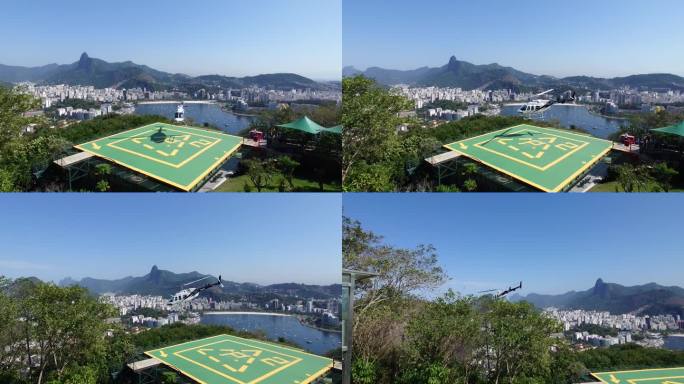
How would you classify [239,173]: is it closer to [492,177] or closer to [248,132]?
[248,132]

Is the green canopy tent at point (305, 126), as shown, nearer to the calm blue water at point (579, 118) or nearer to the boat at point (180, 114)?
the boat at point (180, 114)

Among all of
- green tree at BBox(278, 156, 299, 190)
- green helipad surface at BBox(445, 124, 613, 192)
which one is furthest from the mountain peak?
green helipad surface at BBox(445, 124, 613, 192)

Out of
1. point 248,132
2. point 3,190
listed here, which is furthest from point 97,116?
point 248,132

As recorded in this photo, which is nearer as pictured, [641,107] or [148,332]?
[641,107]

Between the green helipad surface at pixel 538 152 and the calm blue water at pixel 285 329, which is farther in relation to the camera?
the calm blue water at pixel 285 329

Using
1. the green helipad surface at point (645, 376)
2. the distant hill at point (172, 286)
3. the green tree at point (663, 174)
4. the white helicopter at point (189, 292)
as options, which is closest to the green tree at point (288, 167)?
the distant hill at point (172, 286)
